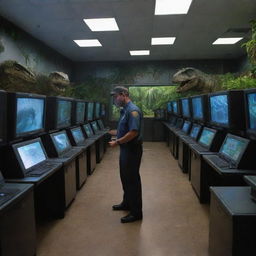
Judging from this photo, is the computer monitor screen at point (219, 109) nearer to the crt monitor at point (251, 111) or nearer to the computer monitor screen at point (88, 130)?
the crt monitor at point (251, 111)

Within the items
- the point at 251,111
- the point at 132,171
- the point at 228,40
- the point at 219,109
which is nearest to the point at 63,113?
the point at 132,171

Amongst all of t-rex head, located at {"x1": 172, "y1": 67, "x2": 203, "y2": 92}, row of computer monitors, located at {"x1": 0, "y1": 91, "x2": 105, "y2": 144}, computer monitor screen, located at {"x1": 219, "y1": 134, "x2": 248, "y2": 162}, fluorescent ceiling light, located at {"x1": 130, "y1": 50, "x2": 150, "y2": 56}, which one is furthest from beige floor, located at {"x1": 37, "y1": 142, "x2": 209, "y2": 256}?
fluorescent ceiling light, located at {"x1": 130, "y1": 50, "x2": 150, "y2": 56}

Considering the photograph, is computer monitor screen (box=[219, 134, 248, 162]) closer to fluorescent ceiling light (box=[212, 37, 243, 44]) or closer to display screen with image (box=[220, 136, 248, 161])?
display screen with image (box=[220, 136, 248, 161])

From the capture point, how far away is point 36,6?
13.3 feet

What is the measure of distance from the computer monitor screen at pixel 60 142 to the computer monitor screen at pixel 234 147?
1.93 metres

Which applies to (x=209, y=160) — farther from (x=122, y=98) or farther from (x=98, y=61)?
(x=98, y=61)

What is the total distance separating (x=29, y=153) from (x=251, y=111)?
2.09 m

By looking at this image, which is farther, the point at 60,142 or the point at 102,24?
the point at 102,24

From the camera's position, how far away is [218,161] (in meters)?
2.56

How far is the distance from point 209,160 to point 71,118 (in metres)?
2.34

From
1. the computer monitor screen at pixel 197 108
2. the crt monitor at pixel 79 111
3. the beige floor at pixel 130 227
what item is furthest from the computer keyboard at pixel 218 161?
the crt monitor at pixel 79 111

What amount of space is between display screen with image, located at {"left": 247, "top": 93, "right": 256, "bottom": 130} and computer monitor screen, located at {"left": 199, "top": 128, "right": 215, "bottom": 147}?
99cm

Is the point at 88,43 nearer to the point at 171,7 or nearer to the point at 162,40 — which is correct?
the point at 162,40

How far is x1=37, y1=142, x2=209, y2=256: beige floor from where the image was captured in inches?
87.4
